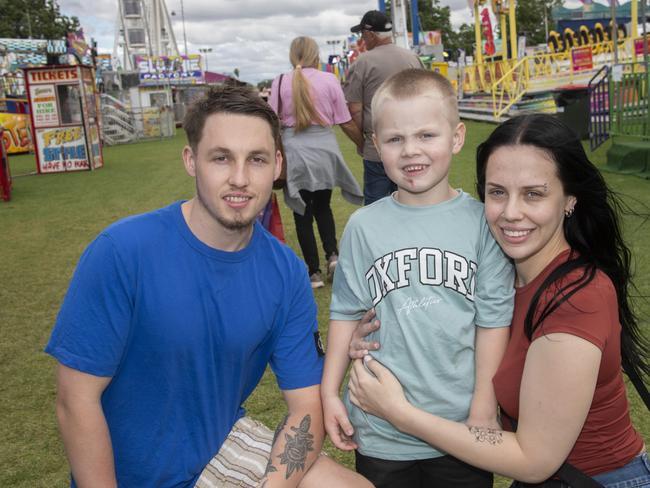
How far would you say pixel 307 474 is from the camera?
2123 mm

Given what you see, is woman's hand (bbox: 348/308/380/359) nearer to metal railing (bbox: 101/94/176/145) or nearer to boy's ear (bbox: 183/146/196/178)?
boy's ear (bbox: 183/146/196/178)

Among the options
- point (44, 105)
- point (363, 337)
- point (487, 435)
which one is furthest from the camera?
point (44, 105)

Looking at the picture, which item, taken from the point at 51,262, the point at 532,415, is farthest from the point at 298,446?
the point at 51,262

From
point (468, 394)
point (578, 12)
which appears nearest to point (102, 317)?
point (468, 394)

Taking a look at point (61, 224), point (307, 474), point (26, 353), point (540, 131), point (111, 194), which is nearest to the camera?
point (540, 131)

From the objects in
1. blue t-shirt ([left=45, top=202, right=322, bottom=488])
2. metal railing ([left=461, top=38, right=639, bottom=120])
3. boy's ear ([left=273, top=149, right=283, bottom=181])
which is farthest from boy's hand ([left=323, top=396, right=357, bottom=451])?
metal railing ([left=461, top=38, right=639, bottom=120])

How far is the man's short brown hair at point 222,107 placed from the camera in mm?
2049

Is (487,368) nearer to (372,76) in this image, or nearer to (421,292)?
(421,292)

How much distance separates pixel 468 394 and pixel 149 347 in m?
0.92

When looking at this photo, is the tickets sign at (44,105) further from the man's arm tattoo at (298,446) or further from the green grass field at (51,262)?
the man's arm tattoo at (298,446)

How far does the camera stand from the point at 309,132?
18.8ft

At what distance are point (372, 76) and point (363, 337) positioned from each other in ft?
13.7

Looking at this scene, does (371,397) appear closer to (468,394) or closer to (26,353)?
(468,394)

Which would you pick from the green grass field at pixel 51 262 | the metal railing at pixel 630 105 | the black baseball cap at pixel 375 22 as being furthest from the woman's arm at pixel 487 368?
the metal railing at pixel 630 105
